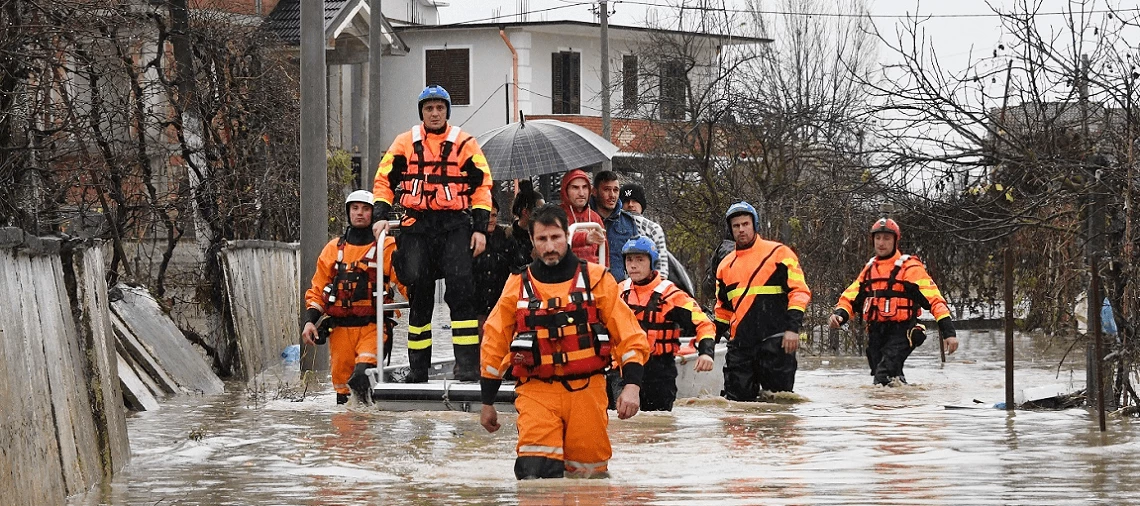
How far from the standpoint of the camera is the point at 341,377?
1316 cm

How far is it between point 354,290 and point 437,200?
4.45ft

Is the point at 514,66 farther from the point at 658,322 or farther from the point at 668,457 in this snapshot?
the point at 668,457

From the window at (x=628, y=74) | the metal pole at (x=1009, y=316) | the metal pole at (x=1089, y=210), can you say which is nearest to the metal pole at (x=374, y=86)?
the metal pole at (x=1009, y=316)

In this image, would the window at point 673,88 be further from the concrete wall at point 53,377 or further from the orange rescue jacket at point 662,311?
the concrete wall at point 53,377

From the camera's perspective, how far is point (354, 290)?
511 inches

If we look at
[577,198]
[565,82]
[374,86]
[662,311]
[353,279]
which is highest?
[565,82]

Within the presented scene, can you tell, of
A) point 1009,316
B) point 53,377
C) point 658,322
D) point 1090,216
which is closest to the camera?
point 53,377

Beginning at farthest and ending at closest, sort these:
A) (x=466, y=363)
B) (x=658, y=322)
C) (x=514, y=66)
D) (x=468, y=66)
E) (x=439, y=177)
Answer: (x=468, y=66)
(x=514, y=66)
(x=658, y=322)
(x=466, y=363)
(x=439, y=177)

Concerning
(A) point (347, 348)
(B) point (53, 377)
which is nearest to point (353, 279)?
(A) point (347, 348)

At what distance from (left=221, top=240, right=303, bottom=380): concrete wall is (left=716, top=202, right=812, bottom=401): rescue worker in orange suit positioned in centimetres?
446

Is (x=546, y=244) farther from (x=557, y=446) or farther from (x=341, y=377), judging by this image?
(x=341, y=377)

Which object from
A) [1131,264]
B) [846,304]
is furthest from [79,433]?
[846,304]

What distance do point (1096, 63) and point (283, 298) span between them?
9.91 m

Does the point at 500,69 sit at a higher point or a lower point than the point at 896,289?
higher
